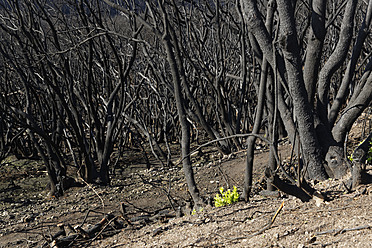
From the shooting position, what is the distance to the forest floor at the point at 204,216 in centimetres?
224

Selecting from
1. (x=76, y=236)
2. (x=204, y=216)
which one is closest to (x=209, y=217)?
(x=204, y=216)

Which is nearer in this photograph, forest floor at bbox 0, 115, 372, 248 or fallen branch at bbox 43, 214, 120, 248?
forest floor at bbox 0, 115, 372, 248

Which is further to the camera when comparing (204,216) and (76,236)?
(76,236)

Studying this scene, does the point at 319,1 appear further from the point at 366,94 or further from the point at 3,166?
the point at 3,166

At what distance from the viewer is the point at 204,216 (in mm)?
2994

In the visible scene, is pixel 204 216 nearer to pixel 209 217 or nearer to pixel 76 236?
pixel 209 217

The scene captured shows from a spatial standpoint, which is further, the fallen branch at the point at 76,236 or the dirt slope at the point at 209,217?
the fallen branch at the point at 76,236

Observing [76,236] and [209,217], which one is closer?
[209,217]

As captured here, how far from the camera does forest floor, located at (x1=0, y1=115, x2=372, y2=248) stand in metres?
2.24

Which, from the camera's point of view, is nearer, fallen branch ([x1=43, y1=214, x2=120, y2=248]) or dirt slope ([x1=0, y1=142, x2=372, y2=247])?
dirt slope ([x1=0, y1=142, x2=372, y2=247])

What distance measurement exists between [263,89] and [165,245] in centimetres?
130

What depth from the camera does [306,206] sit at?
265 centimetres

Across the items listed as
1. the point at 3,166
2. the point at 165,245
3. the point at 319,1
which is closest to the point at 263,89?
the point at 319,1

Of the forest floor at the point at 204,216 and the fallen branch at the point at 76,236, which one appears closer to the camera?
the forest floor at the point at 204,216
